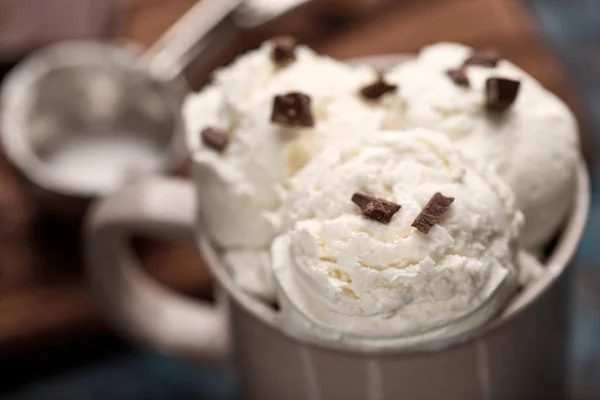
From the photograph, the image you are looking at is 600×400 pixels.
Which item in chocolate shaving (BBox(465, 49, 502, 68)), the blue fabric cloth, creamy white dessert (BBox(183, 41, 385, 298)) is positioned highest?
chocolate shaving (BBox(465, 49, 502, 68))

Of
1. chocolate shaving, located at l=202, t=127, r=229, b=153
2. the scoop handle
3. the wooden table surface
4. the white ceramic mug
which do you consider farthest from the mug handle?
the scoop handle

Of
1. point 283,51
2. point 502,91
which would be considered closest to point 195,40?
point 283,51

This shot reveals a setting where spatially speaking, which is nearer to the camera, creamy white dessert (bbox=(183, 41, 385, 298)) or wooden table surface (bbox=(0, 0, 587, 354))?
creamy white dessert (bbox=(183, 41, 385, 298))

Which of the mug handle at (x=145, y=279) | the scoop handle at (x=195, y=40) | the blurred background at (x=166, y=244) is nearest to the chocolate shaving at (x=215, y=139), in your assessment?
the mug handle at (x=145, y=279)

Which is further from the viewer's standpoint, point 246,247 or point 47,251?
point 47,251

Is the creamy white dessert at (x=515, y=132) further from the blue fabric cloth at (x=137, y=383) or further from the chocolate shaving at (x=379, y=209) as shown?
the blue fabric cloth at (x=137, y=383)

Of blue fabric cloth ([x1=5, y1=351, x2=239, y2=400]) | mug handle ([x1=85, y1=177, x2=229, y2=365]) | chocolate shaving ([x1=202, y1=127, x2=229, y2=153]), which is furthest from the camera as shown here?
blue fabric cloth ([x1=5, y1=351, x2=239, y2=400])

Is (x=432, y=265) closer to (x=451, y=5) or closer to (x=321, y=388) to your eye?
(x=321, y=388)

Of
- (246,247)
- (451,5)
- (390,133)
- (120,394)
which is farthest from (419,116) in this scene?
(451,5)

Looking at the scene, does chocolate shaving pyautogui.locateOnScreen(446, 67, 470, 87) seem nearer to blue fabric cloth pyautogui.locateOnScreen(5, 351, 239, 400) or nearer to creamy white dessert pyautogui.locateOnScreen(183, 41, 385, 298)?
creamy white dessert pyautogui.locateOnScreen(183, 41, 385, 298)
